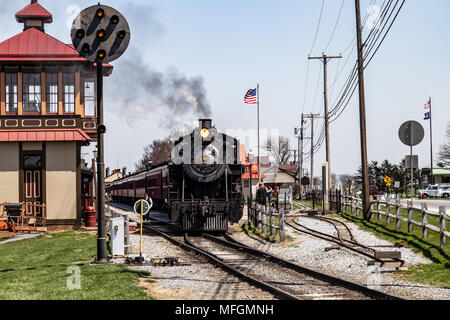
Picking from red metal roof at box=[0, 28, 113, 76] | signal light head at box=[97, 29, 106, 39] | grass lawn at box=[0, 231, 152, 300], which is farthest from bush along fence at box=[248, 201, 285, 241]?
red metal roof at box=[0, 28, 113, 76]

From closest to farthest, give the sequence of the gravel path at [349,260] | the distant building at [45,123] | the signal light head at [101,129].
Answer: the gravel path at [349,260]
the signal light head at [101,129]
the distant building at [45,123]

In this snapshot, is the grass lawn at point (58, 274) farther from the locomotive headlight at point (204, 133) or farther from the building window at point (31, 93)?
the building window at point (31, 93)

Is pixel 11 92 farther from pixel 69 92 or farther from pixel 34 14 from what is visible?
pixel 34 14

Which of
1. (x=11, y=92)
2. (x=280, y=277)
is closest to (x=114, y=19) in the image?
(x=280, y=277)

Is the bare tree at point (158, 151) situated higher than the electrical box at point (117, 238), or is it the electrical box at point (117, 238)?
the bare tree at point (158, 151)

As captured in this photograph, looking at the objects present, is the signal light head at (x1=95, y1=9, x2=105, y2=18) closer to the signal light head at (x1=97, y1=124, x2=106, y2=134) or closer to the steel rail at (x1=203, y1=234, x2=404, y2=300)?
the signal light head at (x1=97, y1=124, x2=106, y2=134)

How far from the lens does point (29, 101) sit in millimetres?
26812

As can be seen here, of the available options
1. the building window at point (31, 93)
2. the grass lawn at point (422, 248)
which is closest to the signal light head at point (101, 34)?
the grass lawn at point (422, 248)

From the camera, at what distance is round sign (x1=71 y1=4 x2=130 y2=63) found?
13.3 m

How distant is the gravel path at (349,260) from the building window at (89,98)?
30.3ft

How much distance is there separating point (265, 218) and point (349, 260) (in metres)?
7.49

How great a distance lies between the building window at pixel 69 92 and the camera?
1063 inches
